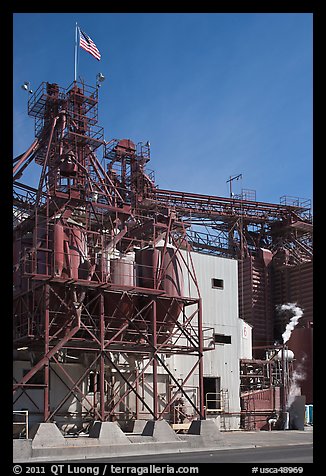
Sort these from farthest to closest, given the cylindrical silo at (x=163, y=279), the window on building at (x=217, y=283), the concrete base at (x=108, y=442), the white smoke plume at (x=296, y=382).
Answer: the white smoke plume at (x=296, y=382) → the window on building at (x=217, y=283) → the cylindrical silo at (x=163, y=279) → the concrete base at (x=108, y=442)

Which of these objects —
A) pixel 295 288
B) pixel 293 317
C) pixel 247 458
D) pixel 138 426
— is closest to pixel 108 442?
pixel 138 426

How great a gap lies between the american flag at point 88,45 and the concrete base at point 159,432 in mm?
19732

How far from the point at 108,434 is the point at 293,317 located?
29.1 m

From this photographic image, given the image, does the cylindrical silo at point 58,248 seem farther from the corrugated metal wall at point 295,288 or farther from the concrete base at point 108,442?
the corrugated metal wall at point 295,288

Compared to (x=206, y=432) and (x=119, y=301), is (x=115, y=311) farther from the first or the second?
(x=206, y=432)

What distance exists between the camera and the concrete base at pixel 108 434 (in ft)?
90.8

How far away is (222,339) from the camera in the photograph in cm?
4281

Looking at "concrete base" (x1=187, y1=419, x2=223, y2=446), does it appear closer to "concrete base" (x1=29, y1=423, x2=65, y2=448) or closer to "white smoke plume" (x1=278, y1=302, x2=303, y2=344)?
"concrete base" (x1=29, y1=423, x2=65, y2=448)

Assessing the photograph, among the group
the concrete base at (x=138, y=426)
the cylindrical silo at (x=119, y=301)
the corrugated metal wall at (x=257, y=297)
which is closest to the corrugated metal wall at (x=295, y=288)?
the corrugated metal wall at (x=257, y=297)

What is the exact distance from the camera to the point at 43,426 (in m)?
26.5

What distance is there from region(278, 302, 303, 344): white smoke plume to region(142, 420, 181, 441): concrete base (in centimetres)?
2280
